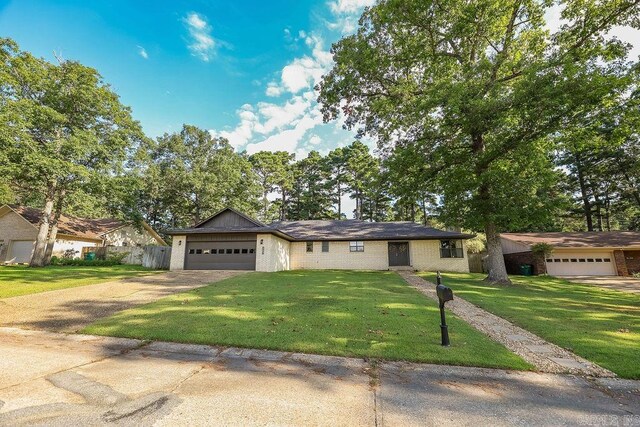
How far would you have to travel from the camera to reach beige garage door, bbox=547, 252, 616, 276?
20984 mm

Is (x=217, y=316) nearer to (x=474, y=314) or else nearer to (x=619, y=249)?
(x=474, y=314)

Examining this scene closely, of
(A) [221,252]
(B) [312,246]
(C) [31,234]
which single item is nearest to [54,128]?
(C) [31,234]

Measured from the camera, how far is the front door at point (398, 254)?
20422 millimetres

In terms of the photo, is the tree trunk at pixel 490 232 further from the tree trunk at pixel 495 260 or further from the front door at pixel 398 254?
the front door at pixel 398 254

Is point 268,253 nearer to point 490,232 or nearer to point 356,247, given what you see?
point 356,247

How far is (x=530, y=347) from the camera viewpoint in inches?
191

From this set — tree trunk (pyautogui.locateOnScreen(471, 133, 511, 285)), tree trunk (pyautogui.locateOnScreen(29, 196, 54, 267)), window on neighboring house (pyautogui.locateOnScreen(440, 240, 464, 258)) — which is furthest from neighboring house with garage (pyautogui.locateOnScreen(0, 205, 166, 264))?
tree trunk (pyautogui.locateOnScreen(471, 133, 511, 285))

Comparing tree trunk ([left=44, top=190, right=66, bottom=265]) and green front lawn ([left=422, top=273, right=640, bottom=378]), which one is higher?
tree trunk ([left=44, top=190, right=66, bottom=265])

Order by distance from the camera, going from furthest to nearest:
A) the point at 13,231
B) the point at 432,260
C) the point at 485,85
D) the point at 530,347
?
the point at 13,231 → the point at 432,260 → the point at 485,85 → the point at 530,347

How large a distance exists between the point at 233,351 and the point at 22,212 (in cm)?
3207

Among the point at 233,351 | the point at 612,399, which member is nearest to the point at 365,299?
the point at 233,351

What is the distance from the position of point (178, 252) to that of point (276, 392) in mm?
17450

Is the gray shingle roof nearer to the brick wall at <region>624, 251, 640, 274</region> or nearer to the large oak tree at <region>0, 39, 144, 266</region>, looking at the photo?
the brick wall at <region>624, 251, 640, 274</region>

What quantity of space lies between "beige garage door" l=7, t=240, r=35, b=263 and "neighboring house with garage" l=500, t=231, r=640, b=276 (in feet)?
134
